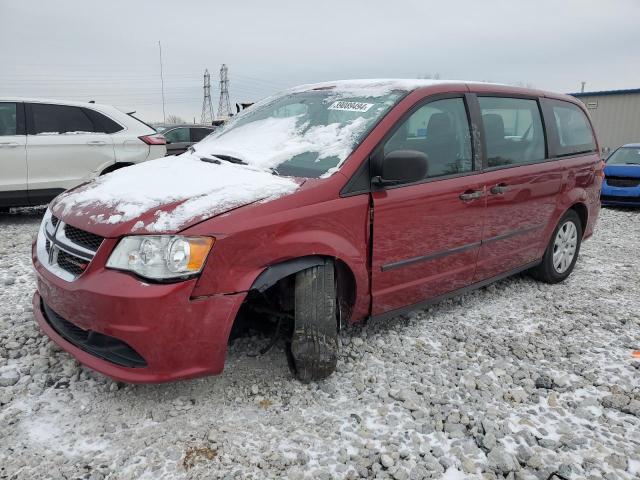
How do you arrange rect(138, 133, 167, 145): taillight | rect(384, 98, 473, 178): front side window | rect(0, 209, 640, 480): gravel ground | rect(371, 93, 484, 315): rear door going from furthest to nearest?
rect(138, 133, 167, 145): taillight
rect(384, 98, 473, 178): front side window
rect(371, 93, 484, 315): rear door
rect(0, 209, 640, 480): gravel ground

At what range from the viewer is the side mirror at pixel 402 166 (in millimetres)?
2748

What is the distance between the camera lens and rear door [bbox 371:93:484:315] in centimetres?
299

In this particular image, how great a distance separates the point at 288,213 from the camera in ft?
8.22

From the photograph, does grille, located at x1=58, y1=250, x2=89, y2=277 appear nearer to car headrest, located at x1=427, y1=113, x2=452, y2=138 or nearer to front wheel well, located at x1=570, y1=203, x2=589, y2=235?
car headrest, located at x1=427, y1=113, x2=452, y2=138

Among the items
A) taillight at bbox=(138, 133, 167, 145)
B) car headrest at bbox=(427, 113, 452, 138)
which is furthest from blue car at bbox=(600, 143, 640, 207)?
taillight at bbox=(138, 133, 167, 145)

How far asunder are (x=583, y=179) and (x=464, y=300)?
170 cm

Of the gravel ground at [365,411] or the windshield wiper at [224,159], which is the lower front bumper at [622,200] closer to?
the gravel ground at [365,411]

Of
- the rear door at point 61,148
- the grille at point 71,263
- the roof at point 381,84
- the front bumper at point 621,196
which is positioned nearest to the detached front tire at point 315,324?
the grille at point 71,263

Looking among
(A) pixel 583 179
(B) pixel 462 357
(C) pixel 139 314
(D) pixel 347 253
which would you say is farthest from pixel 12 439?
(A) pixel 583 179

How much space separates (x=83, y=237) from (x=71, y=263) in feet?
0.50

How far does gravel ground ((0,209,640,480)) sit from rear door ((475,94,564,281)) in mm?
607

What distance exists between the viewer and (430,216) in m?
3.19

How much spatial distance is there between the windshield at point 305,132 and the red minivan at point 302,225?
0.04 ft

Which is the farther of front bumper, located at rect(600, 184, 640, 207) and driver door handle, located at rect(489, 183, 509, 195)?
front bumper, located at rect(600, 184, 640, 207)
